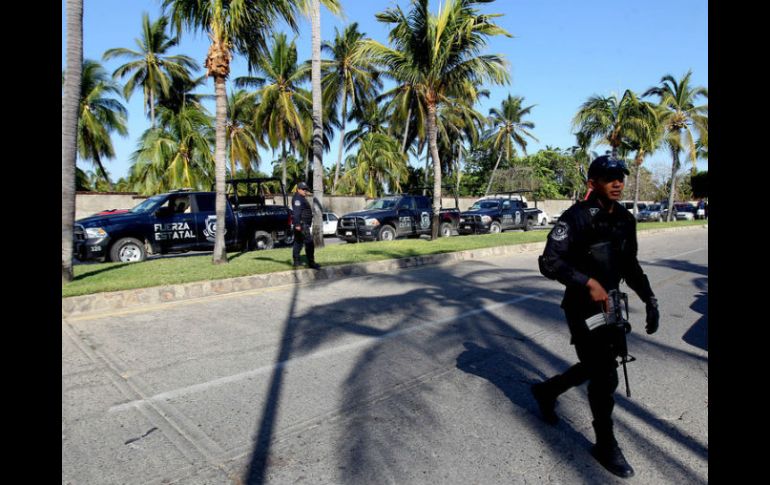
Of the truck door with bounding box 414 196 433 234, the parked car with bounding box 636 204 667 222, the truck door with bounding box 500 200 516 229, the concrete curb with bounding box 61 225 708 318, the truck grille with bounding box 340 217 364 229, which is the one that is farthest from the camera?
the parked car with bounding box 636 204 667 222

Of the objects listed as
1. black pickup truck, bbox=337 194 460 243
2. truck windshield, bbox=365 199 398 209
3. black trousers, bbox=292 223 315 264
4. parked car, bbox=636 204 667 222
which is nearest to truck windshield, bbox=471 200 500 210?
black pickup truck, bbox=337 194 460 243

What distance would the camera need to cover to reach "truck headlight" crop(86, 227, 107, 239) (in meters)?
10.6

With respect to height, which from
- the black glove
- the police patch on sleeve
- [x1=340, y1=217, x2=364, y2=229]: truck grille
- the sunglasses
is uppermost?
the sunglasses

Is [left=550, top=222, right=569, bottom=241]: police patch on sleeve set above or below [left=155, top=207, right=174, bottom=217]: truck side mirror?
below

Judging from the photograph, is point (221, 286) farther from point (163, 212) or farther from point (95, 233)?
point (163, 212)

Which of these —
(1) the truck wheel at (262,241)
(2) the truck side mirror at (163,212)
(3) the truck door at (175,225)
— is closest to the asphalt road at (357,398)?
(3) the truck door at (175,225)

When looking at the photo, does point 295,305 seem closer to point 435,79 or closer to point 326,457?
point 326,457

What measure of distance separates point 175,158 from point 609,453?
2809 cm

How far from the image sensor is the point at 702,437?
10.0ft

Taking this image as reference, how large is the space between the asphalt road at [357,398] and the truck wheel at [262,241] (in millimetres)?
7006

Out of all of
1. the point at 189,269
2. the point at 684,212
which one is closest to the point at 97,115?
the point at 189,269

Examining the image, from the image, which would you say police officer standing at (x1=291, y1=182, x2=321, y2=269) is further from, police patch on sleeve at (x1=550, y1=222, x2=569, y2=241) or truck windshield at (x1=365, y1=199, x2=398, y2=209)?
truck windshield at (x1=365, y1=199, x2=398, y2=209)
